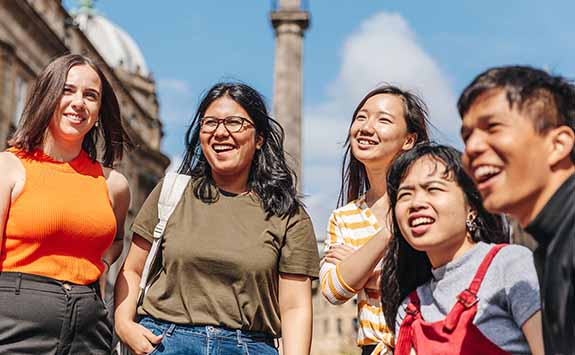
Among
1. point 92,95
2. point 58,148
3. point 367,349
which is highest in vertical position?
point 92,95

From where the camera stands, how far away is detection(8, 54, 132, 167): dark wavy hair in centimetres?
398

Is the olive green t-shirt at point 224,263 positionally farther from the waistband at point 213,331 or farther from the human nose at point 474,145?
the human nose at point 474,145

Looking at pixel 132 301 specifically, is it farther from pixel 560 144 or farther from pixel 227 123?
pixel 560 144

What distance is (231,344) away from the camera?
3.79 m

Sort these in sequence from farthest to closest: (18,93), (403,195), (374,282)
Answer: (18,93) → (374,282) → (403,195)

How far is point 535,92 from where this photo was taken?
244 cm

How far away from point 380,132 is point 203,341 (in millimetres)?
1261

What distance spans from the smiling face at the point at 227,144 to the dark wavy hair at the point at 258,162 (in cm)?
4

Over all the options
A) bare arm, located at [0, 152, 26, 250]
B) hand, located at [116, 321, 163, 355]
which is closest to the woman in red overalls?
hand, located at [116, 321, 163, 355]

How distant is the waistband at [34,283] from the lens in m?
3.70

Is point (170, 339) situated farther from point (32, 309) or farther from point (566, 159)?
point (566, 159)

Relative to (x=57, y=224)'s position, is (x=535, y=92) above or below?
above

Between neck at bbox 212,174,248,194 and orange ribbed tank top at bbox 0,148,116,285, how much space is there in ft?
1.72

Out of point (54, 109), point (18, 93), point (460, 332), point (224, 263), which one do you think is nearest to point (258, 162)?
point (224, 263)
